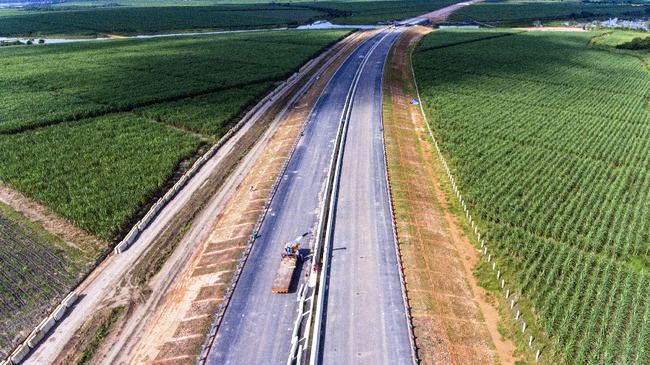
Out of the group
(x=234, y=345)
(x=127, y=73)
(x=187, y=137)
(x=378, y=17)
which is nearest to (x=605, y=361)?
(x=234, y=345)

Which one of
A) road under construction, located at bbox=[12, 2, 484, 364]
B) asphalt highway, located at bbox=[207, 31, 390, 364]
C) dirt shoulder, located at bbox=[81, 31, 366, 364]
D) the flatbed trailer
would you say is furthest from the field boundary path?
the flatbed trailer

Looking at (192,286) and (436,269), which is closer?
(192,286)

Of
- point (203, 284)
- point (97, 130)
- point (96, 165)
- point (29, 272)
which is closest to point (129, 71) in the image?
point (97, 130)

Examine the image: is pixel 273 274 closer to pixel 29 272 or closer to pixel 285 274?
pixel 285 274

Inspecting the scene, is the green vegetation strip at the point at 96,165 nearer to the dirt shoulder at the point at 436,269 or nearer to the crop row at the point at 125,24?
the dirt shoulder at the point at 436,269

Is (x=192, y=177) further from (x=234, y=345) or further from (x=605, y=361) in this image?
(x=605, y=361)

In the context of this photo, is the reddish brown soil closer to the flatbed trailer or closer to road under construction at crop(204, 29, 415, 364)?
road under construction at crop(204, 29, 415, 364)

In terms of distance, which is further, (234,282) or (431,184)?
(431,184)
